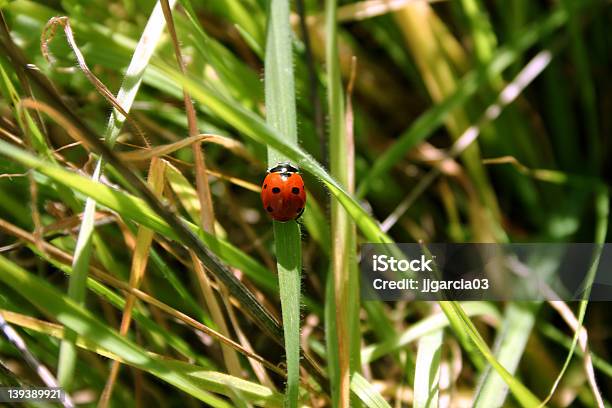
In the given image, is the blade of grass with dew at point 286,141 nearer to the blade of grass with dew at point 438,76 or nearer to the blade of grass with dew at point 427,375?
the blade of grass with dew at point 427,375

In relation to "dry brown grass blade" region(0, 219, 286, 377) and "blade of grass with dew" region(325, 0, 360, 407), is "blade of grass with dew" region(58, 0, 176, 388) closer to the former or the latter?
"dry brown grass blade" region(0, 219, 286, 377)

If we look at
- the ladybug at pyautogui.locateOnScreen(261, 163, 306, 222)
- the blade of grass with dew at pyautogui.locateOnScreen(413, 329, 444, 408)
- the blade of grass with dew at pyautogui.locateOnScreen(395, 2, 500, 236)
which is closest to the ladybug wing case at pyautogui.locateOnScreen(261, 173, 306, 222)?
the ladybug at pyautogui.locateOnScreen(261, 163, 306, 222)

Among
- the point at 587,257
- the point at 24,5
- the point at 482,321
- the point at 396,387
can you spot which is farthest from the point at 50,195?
the point at 587,257

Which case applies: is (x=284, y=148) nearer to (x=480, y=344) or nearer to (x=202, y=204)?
(x=202, y=204)

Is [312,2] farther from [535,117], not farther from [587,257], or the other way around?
[587,257]

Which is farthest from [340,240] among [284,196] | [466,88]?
[466,88]
